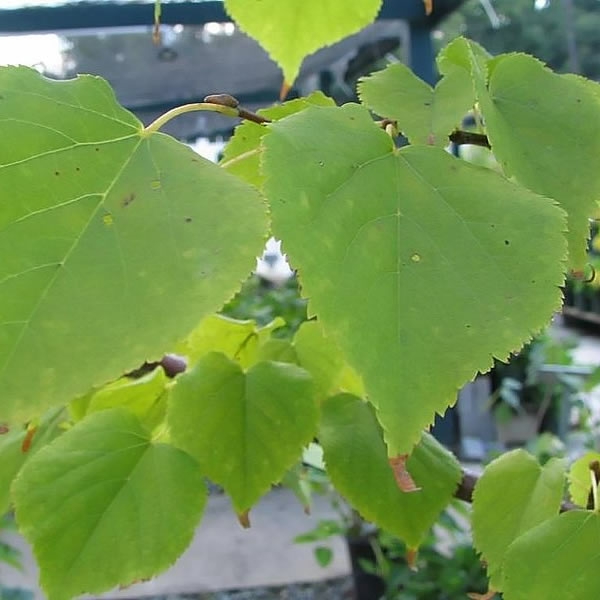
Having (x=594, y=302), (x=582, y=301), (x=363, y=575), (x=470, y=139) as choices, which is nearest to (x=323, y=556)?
(x=363, y=575)

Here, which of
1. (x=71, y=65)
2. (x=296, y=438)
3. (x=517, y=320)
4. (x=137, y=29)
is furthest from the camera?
(x=71, y=65)

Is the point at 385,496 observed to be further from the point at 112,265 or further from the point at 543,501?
the point at 112,265

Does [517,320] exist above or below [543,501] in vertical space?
above

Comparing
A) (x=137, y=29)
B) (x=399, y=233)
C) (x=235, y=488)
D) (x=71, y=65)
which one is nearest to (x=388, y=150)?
(x=399, y=233)

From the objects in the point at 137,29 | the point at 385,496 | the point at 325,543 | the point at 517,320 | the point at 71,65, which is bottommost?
the point at 325,543

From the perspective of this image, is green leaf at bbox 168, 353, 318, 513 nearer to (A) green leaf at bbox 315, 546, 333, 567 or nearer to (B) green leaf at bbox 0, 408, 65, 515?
(B) green leaf at bbox 0, 408, 65, 515

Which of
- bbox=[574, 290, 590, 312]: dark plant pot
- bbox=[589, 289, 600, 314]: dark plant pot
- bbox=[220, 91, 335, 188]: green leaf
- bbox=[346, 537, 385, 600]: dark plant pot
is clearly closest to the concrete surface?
bbox=[346, 537, 385, 600]: dark plant pot

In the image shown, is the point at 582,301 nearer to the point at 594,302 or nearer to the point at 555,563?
the point at 594,302
